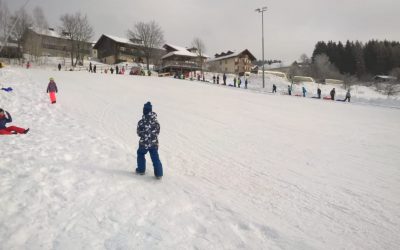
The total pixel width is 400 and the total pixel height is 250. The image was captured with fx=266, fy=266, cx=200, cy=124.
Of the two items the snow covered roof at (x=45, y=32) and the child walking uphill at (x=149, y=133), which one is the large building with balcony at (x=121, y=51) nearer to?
the snow covered roof at (x=45, y=32)

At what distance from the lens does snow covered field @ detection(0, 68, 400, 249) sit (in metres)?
3.48

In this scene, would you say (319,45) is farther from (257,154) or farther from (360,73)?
(257,154)

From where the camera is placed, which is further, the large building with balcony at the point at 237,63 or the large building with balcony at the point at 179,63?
the large building with balcony at the point at 237,63

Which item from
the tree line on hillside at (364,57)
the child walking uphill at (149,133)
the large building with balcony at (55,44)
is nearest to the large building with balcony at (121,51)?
the large building with balcony at (55,44)

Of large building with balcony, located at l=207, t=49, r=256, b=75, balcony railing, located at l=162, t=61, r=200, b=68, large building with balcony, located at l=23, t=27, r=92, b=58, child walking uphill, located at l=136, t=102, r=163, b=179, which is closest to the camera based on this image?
child walking uphill, located at l=136, t=102, r=163, b=179

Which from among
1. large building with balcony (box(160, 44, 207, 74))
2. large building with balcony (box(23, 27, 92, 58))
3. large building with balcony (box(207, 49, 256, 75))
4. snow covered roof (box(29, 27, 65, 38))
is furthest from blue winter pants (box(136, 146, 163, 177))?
large building with balcony (box(207, 49, 256, 75))

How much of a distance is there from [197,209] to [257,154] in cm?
361

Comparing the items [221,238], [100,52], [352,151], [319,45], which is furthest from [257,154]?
[319,45]

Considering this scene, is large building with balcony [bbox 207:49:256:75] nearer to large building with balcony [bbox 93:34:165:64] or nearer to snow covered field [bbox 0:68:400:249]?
large building with balcony [bbox 93:34:165:64]

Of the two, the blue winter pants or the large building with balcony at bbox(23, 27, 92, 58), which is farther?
the large building with balcony at bbox(23, 27, 92, 58)

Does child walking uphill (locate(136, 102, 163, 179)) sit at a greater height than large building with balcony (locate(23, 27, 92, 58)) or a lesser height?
lesser

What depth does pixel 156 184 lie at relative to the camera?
5059mm

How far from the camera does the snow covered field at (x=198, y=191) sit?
3484mm

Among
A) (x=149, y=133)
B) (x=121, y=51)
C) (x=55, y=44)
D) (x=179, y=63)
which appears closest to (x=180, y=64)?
(x=179, y=63)
